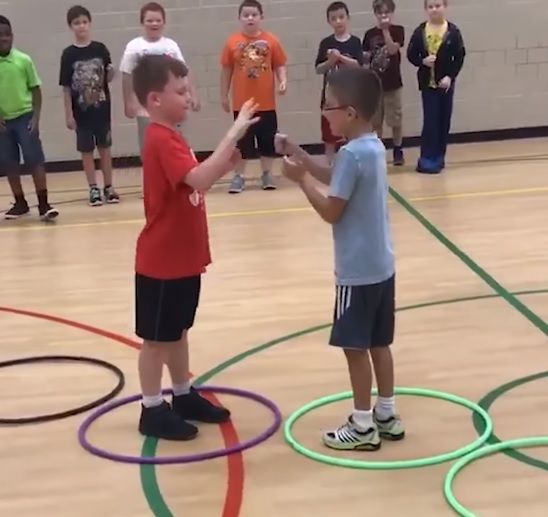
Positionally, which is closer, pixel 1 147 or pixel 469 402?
pixel 469 402

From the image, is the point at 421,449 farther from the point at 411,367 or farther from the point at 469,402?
the point at 411,367

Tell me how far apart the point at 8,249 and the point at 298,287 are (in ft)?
7.90

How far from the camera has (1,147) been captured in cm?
745

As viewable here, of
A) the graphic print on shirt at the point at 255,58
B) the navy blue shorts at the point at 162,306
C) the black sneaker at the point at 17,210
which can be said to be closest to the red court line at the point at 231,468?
the navy blue shorts at the point at 162,306

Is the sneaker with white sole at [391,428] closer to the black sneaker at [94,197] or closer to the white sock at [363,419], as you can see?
the white sock at [363,419]

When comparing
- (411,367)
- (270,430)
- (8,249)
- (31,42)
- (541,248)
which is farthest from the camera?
(31,42)

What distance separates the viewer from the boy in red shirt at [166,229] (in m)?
3.24

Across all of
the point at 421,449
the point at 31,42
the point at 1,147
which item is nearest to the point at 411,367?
the point at 421,449

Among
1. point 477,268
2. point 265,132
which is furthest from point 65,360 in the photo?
point 265,132

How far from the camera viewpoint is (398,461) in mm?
3170

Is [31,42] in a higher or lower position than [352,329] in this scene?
higher

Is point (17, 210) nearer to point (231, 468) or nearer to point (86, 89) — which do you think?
point (86, 89)

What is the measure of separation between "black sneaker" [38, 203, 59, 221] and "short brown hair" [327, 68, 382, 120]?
15.5 ft

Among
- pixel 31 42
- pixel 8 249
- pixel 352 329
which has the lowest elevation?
pixel 8 249
